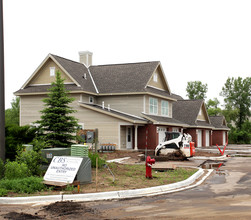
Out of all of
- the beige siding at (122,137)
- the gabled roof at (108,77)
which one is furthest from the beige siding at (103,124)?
the gabled roof at (108,77)

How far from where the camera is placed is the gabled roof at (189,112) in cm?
4557

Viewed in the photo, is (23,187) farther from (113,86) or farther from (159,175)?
(113,86)

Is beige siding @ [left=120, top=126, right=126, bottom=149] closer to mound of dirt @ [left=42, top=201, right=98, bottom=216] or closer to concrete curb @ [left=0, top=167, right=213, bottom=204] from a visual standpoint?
concrete curb @ [left=0, top=167, right=213, bottom=204]

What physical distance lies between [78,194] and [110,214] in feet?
8.11

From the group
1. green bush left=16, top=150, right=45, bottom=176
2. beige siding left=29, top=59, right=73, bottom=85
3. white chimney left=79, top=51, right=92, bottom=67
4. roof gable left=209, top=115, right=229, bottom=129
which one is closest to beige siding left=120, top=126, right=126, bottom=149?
beige siding left=29, top=59, right=73, bottom=85

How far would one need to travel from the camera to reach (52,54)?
115 feet

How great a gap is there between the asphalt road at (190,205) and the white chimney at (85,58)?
1176 inches

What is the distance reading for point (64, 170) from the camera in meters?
12.7

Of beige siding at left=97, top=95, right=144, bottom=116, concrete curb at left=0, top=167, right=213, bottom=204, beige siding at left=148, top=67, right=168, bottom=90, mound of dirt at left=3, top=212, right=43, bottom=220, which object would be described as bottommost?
mound of dirt at left=3, top=212, right=43, bottom=220

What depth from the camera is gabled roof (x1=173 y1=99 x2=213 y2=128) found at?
150ft

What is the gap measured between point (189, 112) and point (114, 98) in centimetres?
1451

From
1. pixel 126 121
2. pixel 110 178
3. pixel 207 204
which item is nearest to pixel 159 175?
pixel 110 178

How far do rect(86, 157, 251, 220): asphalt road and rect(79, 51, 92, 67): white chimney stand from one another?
98.0ft

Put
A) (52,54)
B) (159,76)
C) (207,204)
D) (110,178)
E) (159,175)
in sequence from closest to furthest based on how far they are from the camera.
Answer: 1. (207,204)
2. (110,178)
3. (159,175)
4. (52,54)
5. (159,76)
